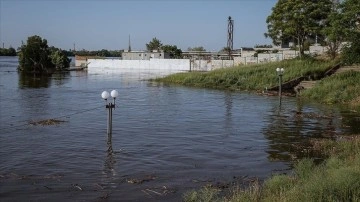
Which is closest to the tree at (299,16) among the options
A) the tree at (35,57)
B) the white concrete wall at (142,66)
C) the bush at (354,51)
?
the bush at (354,51)

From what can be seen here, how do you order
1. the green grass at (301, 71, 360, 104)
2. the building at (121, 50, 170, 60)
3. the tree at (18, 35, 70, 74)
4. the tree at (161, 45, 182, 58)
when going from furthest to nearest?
the tree at (161, 45, 182, 58) < the building at (121, 50, 170, 60) < the tree at (18, 35, 70, 74) < the green grass at (301, 71, 360, 104)

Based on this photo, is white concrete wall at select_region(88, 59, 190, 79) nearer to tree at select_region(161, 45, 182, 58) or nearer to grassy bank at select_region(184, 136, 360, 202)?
tree at select_region(161, 45, 182, 58)

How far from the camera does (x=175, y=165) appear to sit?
1398 cm

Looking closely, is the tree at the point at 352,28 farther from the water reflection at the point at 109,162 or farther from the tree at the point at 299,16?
the water reflection at the point at 109,162

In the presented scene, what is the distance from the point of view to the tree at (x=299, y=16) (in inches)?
1970

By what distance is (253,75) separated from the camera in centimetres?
4766

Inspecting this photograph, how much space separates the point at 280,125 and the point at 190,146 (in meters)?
7.31

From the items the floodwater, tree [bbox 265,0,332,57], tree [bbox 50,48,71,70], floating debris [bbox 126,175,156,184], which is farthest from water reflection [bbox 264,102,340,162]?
tree [bbox 50,48,71,70]

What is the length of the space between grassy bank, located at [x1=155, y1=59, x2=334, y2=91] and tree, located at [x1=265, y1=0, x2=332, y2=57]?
196 inches

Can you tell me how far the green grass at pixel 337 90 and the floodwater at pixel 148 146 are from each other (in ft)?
10.7

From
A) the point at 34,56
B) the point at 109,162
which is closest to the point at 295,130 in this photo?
the point at 109,162

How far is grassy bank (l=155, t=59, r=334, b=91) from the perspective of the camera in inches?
1715

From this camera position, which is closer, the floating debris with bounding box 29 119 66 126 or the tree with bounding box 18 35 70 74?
the floating debris with bounding box 29 119 66 126

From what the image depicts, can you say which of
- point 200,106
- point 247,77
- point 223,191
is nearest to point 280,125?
point 200,106
